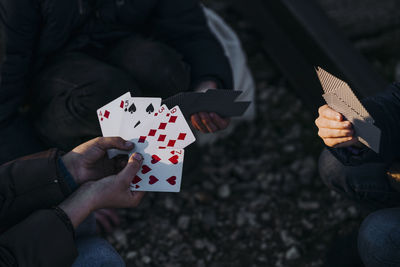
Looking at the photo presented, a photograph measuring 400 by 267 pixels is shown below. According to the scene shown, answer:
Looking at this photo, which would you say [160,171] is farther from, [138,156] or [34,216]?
[34,216]

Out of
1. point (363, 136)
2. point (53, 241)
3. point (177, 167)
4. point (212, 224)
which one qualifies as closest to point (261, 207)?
point (212, 224)

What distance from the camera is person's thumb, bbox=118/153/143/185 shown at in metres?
1.91

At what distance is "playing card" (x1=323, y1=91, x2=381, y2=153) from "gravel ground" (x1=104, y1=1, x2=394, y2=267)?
932 mm

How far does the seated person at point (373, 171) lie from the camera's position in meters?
1.83

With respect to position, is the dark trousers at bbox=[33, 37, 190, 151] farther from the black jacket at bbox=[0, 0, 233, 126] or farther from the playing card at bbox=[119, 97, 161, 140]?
the playing card at bbox=[119, 97, 161, 140]

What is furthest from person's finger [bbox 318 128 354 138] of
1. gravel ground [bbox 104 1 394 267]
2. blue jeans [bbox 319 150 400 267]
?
gravel ground [bbox 104 1 394 267]

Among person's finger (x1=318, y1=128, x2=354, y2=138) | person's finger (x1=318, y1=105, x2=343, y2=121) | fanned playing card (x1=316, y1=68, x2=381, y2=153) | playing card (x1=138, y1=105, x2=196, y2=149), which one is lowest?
playing card (x1=138, y1=105, x2=196, y2=149)

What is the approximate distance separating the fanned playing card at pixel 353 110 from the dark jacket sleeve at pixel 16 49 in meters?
1.33

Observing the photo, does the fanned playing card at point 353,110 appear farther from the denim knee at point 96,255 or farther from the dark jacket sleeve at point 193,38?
the denim knee at point 96,255

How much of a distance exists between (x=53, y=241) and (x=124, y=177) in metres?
0.37

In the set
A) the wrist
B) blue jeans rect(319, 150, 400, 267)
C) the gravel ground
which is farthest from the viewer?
the gravel ground

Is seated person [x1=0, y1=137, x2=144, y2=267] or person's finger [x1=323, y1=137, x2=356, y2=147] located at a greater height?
person's finger [x1=323, y1=137, x2=356, y2=147]

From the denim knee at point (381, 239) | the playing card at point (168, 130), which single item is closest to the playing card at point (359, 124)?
the denim knee at point (381, 239)

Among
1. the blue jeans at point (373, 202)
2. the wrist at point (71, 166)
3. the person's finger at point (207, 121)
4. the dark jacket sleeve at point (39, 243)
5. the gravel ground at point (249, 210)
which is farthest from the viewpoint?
the gravel ground at point (249, 210)
